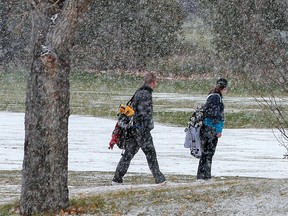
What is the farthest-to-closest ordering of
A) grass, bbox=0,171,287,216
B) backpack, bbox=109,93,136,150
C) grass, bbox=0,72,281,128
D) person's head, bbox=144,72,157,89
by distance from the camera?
grass, bbox=0,72,281,128, backpack, bbox=109,93,136,150, person's head, bbox=144,72,157,89, grass, bbox=0,171,287,216

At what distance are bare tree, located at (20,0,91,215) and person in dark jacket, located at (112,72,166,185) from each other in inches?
108

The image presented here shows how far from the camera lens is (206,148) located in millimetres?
11602

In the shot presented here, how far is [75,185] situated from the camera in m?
12.3

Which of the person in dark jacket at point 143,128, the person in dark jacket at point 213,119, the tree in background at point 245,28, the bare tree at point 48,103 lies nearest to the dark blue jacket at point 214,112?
the person in dark jacket at point 213,119

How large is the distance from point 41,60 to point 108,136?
37.6 ft

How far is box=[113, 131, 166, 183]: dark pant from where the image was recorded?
11289 millimetres

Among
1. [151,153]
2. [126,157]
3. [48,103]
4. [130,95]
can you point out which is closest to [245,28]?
[130,95]

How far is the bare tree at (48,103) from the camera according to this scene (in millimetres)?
8297

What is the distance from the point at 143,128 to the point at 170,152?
559cm

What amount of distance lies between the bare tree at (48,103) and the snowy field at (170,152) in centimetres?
563

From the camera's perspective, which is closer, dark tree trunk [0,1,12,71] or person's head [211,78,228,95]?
person's head [211,78,228,95]

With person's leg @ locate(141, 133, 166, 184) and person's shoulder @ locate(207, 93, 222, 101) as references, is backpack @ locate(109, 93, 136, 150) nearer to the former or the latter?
person's leg @ locate(141, 133, 166, 184)

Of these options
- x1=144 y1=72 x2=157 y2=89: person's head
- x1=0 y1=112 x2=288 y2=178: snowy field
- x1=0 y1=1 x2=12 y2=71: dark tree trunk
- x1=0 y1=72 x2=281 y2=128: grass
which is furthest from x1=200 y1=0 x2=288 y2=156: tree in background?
x1=144 y1=72 x2=157 y2=89: person's head

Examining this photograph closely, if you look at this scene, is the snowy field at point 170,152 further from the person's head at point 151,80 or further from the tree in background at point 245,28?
the tree in background at point 245,28
